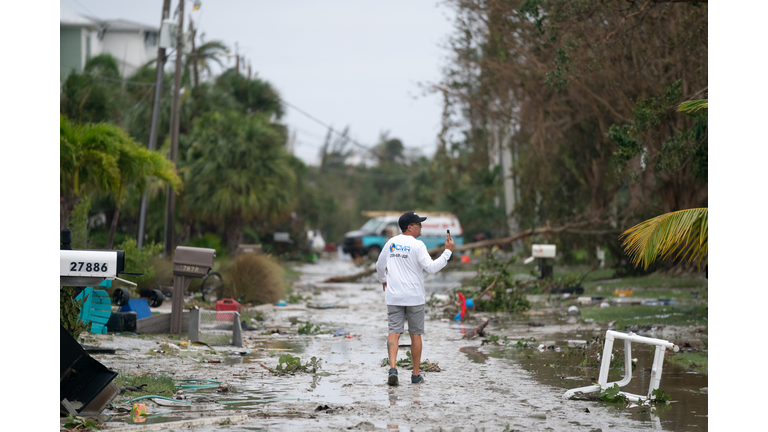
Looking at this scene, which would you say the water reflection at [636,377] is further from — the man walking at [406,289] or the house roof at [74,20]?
the house roof at [74,20]

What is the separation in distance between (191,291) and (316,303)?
2898 millimetres

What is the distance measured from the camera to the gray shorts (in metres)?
8.59

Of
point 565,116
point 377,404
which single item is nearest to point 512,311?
point 565,116

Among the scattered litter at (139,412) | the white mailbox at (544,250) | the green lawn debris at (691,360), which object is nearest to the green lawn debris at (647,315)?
the green lawn debris at (691,360)

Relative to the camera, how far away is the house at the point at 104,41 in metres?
35.9

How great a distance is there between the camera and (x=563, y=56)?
45.4 feet

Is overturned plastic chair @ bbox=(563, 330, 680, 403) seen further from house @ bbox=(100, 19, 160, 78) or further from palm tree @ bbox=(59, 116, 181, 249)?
house @ bbox=(100, 19, 160, 78)

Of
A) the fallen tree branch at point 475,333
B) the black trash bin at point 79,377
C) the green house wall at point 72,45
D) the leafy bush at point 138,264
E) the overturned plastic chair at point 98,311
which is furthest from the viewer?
the green house wall at point 72,45

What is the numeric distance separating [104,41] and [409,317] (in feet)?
118

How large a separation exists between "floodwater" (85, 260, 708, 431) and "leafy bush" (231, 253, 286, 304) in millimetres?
3423

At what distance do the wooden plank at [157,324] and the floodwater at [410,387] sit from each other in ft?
1.95

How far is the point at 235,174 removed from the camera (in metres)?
28.3

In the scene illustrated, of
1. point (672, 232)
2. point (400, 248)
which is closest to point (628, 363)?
point (672, 232)

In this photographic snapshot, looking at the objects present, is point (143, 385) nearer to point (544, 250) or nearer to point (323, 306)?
point (323, 306)
